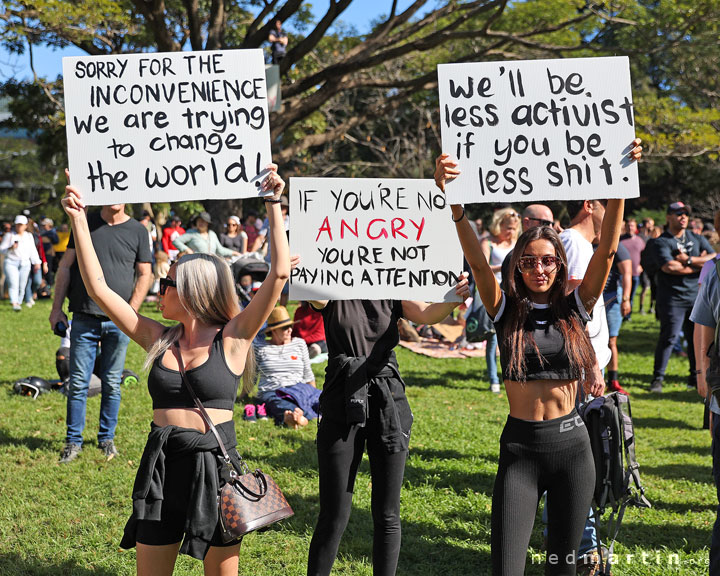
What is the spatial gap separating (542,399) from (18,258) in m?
15.2

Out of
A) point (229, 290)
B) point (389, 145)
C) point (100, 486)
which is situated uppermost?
point (389, 145)

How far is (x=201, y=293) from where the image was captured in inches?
121

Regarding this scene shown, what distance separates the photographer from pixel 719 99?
27.1 meters

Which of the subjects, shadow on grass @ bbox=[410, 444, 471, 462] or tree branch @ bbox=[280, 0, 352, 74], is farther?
tree branch @ bbox=[280, 0, 352, 74]

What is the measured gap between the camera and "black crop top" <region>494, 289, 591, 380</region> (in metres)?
3.18

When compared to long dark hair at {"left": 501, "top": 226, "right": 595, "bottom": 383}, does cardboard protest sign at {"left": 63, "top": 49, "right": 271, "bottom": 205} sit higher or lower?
higher

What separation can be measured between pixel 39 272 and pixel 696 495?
54.0 feet

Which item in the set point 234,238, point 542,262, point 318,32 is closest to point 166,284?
point 542,262

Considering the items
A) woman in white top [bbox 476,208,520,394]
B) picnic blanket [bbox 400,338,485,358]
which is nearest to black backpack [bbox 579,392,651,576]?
woman in white top [bbox 476,208,520,394]

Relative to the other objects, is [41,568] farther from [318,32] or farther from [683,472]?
[318,32]

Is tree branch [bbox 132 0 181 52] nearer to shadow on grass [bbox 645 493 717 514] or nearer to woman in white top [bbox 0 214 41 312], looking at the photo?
woman in white top [bbox 0 214 41 312]

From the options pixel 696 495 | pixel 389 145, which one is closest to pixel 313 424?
pixel 696 495

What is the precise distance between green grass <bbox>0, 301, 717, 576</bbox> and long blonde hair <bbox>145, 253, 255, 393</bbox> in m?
1.73

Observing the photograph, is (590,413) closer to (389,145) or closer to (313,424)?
(313,424)
